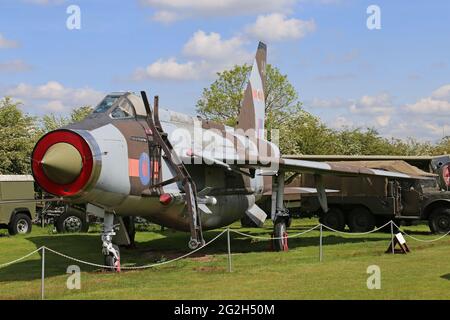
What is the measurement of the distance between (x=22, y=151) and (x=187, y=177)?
23582mm

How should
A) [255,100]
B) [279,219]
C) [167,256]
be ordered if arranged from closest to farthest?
[167,256], [279,219], [255,100]

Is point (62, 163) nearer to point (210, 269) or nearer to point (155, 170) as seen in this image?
point (155, 170)

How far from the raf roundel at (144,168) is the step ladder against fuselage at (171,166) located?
0.47 feet

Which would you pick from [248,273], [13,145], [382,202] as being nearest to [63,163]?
[248,273]

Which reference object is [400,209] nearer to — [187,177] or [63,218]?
[187,177]

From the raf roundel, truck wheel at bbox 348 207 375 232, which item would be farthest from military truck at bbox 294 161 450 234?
the raf roundel

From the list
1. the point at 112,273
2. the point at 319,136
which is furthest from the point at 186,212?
the point at 319,136

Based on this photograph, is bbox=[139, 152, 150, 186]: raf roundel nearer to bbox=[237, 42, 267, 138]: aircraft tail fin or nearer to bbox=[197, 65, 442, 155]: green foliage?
bbox=[237, 42, 267, 138]: aircraft tail fin

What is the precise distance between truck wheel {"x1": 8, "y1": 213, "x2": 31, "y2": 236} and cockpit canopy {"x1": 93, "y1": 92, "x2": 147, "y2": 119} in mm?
11356

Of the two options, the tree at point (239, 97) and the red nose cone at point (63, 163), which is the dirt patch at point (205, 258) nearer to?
the red nose cone at point (63, 163)

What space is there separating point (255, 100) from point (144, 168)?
9.37 metres

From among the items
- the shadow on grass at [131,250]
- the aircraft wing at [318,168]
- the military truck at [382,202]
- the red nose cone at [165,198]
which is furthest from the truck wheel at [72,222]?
the red nose cone at [165,198]

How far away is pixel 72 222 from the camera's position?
22750mm

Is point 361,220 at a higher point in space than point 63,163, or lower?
lower
